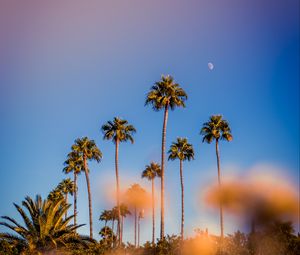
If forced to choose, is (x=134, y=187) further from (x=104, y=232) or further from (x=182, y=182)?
(x=182, y=182)

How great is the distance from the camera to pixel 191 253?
39.7 metres

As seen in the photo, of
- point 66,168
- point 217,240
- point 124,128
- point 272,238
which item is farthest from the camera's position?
point 66,168

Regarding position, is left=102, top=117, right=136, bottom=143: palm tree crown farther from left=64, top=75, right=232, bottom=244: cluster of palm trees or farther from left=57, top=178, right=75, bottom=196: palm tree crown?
left=57, top=178, right=75, bottom=196: palm tree crown

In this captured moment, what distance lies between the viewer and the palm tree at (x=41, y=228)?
1486 inches

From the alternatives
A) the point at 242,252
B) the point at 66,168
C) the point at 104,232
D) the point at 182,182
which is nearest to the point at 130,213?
the point at 104,232

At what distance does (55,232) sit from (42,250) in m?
2.17

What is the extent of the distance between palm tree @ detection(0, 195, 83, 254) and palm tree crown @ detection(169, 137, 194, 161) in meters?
19.7

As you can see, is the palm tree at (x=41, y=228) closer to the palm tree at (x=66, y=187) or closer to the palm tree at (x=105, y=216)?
the palm tree at (x=66, y=187)

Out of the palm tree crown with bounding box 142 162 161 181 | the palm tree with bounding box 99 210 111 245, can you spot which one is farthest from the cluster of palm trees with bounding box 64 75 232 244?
the palm tree with bounding box 99 210 111 245

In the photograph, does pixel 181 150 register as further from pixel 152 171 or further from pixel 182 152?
pixel 152 171

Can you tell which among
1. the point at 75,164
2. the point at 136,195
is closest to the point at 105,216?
the point at 136,195

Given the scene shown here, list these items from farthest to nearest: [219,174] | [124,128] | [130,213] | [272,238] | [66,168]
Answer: [130,213] < [66,168] < [124,128] < [219,174] < [272,238]

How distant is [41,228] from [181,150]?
24.8 meters

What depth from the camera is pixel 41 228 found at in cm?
3872
